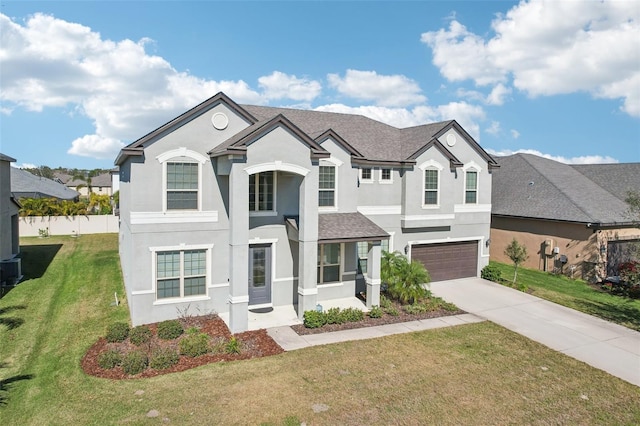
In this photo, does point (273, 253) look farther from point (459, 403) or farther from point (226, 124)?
point (459, 403)

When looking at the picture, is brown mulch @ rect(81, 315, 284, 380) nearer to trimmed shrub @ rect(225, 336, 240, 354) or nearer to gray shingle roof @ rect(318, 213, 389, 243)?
trimmed shrub @ rect(225, 336, 240, 354)

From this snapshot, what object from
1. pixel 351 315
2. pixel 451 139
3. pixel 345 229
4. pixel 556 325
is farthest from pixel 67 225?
pixel 556 325

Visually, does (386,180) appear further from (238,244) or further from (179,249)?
(179,249)

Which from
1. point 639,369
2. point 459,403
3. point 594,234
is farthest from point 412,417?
point 594,234

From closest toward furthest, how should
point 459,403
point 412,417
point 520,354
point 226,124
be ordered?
point 412,417, point 459,403, point 520,354, point 226,124

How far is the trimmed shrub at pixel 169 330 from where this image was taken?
1236cm

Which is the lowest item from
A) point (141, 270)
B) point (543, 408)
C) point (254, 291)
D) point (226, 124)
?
point (543, 408)

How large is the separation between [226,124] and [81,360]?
8.33 metres

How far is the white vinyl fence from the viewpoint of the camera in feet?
104

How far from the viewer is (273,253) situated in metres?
15.2

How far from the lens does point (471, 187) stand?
67.6 feet

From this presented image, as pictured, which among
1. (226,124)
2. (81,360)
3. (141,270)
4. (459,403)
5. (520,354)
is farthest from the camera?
(226,124)

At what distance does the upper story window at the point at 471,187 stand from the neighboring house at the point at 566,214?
194 inches

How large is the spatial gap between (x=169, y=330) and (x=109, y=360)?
2.12m
